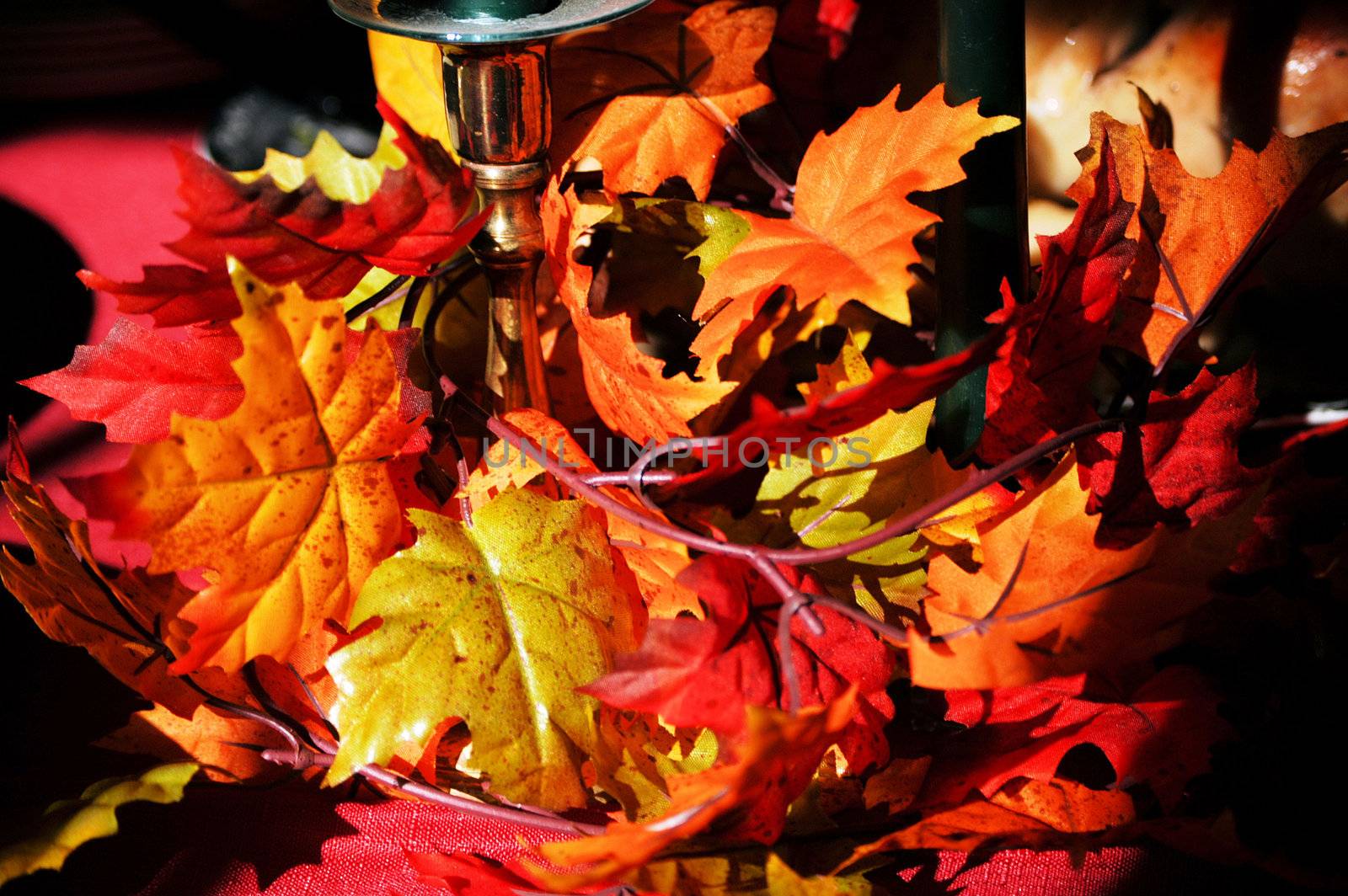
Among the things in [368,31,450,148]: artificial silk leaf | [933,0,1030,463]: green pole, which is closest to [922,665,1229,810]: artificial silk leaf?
[933,0,1030,463]: green pole

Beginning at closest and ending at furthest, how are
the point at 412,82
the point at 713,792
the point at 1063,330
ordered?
the point at 713,792 < the point at 1063,330 < the point at 412,82

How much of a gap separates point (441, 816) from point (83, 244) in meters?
0.42

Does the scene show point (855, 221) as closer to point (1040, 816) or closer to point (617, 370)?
point (617, 370)

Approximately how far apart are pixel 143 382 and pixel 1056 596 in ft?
1.09

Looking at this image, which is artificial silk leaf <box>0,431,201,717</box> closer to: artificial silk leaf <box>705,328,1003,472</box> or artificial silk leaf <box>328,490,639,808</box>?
artificial silk leaf <box>328,490,639,808</box>

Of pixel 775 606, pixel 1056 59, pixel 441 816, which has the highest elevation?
pixel 1056 59

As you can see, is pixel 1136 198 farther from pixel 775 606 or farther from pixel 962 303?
pixel 775 606

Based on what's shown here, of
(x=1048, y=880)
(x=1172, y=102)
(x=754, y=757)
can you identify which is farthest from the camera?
(x=1172, y=102)

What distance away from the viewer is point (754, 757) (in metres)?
0.29

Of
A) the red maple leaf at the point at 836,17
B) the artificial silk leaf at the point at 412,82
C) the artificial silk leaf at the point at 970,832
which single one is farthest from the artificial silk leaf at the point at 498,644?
the red maple leaf at the point at 836,17

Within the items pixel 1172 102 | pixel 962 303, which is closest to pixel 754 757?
pixel 962 303

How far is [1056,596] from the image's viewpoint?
348 mm

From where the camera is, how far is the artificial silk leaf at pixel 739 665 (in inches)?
13.1

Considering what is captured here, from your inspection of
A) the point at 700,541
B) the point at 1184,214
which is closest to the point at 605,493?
the point at 700,541
